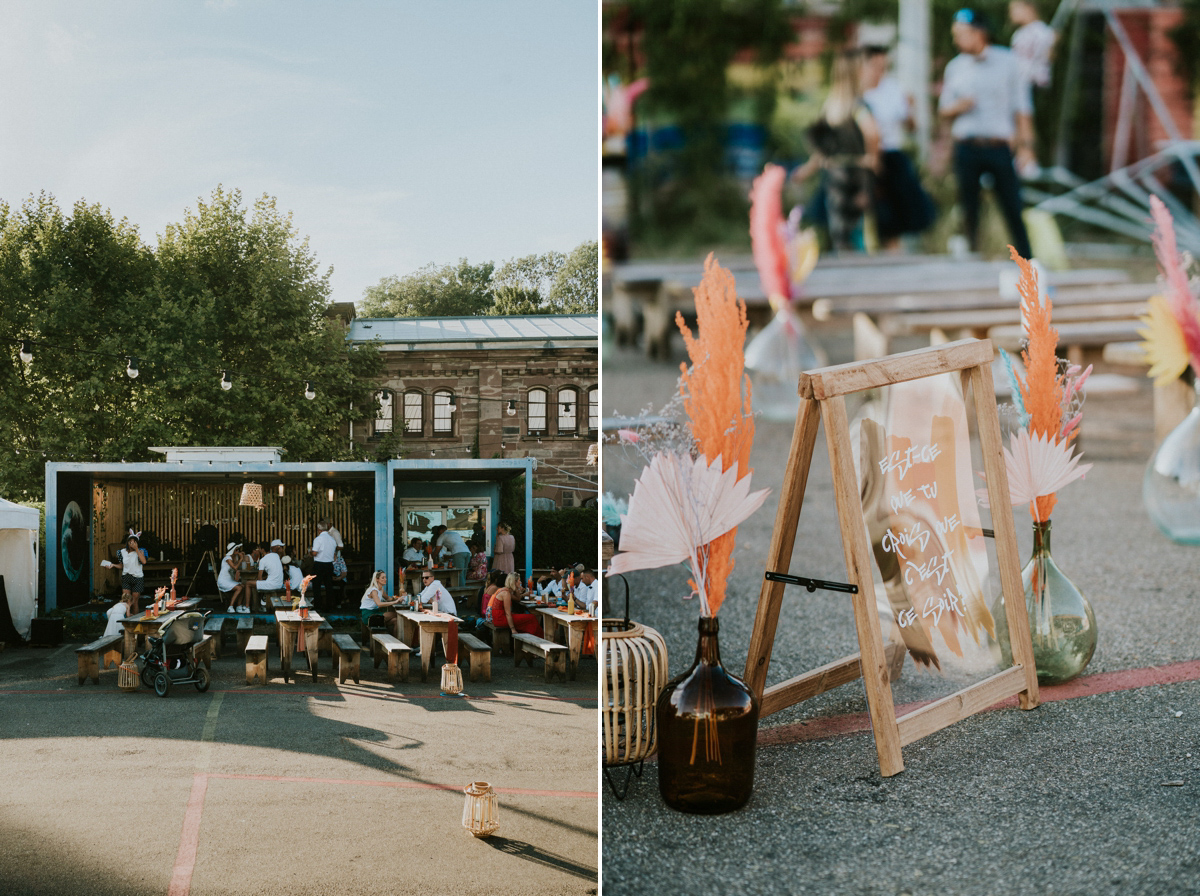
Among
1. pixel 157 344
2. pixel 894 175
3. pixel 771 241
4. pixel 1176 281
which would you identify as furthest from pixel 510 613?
pixel 894 175

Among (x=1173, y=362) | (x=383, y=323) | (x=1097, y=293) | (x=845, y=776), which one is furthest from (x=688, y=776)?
(x=1097, y=293)

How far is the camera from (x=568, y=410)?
10.8 ft

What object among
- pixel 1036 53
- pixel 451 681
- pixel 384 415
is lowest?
pixel 451 681

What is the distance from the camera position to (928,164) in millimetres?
9969

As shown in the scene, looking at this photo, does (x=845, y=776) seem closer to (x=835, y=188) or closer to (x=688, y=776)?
(x=688, y=776)

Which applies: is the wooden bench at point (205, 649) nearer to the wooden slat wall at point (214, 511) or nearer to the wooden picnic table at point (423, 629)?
the wooden slat wall at point (214, 511)

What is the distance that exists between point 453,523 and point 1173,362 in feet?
11.7

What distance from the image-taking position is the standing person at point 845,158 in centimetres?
991

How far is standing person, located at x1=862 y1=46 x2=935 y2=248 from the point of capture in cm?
977

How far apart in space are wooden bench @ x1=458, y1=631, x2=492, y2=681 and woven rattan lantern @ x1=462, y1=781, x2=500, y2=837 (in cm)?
38

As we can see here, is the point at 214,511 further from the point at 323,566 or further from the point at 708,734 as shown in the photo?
the point at 708,734

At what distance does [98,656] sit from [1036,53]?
1066 cm

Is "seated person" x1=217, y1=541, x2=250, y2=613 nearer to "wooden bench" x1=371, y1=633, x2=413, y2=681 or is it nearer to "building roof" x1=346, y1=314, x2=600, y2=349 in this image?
"wooden bench" x1=371, y1=633, x2=413, y2=681

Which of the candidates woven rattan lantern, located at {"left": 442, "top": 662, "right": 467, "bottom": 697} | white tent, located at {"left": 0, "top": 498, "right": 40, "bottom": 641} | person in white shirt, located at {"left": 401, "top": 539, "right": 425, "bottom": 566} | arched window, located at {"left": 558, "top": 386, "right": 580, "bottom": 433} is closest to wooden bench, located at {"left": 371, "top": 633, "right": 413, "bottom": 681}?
woven rattan lantern, located at {"left": 442, "top": 662, "right": 467, "bottom": 697}
